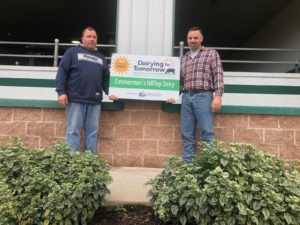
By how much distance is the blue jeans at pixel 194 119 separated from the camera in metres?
4.09

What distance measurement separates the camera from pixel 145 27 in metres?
4.77

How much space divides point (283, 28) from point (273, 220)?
6.39 metres

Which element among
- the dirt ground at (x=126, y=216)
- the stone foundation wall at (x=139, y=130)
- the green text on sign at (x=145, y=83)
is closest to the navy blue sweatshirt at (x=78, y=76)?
the green text on sign at (x=145, y=83)

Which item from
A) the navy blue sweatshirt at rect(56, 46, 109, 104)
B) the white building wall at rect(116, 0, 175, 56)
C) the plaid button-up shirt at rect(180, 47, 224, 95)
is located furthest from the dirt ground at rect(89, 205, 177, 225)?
the white building wall at rect(116, 0, 175, 56)

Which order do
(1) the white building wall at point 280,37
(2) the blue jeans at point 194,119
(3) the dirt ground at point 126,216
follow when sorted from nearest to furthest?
(3) the dirt ground at point 126,216 < (2) the blue jeans at point 194,119 < (1) the white building wall at point 280,37

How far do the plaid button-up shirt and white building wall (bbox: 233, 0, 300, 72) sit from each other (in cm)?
328

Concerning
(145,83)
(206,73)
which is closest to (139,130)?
(145,83)

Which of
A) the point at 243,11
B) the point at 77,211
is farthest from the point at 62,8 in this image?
the point at 77,211

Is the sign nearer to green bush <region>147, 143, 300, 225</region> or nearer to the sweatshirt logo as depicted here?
the sweatshirt logo

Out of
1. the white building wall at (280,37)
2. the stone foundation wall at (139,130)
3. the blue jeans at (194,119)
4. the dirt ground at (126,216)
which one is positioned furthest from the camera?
the white building wall at (280,37)

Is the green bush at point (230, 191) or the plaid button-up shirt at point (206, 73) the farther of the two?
the plaid button-up shirt at point (206, 73)

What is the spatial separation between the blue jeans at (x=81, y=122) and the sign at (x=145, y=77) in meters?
0.45

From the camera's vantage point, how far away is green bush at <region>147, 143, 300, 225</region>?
8.27 feet

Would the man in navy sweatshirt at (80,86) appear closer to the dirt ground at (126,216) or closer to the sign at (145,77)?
the sign at (145,77)
